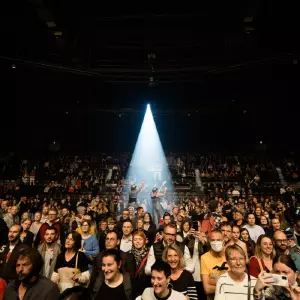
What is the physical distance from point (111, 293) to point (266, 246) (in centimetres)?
197

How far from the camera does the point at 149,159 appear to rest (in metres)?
22.7

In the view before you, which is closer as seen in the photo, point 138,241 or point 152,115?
point 138,241

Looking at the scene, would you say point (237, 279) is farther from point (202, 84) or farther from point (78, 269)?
point (202, 84)

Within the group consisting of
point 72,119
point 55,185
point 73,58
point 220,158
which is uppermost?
point 72,119

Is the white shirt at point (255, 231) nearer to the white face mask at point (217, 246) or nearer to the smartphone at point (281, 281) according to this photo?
the white face mask at point (217, 246)

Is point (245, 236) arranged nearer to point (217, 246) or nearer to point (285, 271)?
point (217, 246)

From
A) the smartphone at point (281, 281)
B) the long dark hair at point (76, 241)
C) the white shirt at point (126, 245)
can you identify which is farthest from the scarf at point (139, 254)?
the smartphone at point (281, 281)

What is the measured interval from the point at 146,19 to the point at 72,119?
13.7 meters

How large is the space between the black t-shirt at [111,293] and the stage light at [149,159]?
15.1 m

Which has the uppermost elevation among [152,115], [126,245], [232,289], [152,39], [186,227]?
[152,115]

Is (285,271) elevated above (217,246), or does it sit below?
below

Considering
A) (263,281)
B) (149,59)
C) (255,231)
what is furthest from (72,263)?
(149,59)

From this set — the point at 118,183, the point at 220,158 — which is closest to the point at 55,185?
the point at 118,183

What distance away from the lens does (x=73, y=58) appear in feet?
43.3
